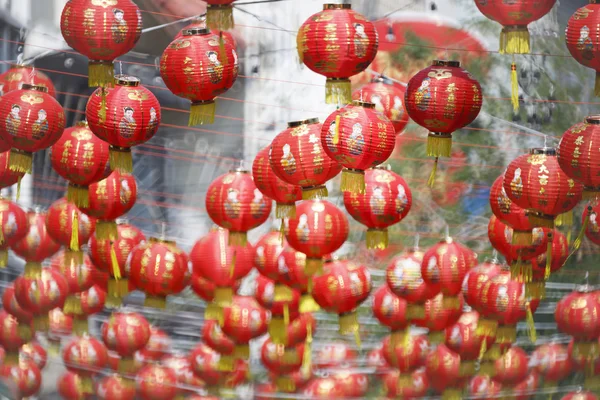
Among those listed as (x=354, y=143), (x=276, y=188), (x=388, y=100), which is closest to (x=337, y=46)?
(x=354, y=143)

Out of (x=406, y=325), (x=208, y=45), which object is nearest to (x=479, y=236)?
(x=406, y=325)

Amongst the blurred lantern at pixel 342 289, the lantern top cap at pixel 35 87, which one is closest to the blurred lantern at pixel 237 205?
the blurred lantern at pixel 342 289

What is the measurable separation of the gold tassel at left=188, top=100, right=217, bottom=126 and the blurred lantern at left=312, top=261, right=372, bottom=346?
5.30 feet

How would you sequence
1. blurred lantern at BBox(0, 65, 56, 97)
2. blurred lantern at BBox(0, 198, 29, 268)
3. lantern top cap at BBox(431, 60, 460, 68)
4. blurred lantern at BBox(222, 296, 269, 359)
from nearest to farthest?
lantern top cap at BBox(431, 60, 460, 68)
blurred lantern at BBox(0, 65, 56, 97)
blurred lantern at BBox(0, 198, 29, 268)
blurred lantern at BBox(222, 296, 269, 359)

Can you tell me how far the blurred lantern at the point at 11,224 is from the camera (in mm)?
7391

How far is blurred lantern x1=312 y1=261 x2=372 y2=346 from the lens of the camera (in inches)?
275

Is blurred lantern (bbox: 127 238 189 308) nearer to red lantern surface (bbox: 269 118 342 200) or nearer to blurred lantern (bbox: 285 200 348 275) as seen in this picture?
blurred lantern (bbox: 285 200 348 275)

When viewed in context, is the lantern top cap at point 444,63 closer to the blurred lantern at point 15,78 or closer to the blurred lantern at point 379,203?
the blurred lantern at point 379,203

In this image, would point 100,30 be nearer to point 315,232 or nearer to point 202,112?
point 202,112

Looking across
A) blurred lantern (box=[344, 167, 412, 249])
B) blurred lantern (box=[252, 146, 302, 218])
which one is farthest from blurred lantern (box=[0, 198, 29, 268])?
blurred lantern (box=[344, 167, 412, 249])

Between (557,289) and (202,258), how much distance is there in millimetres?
3469

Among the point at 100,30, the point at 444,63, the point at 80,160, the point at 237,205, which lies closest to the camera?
the point at 100,30

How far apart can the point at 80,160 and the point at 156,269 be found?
→ 96cm

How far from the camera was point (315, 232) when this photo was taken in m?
6.48
